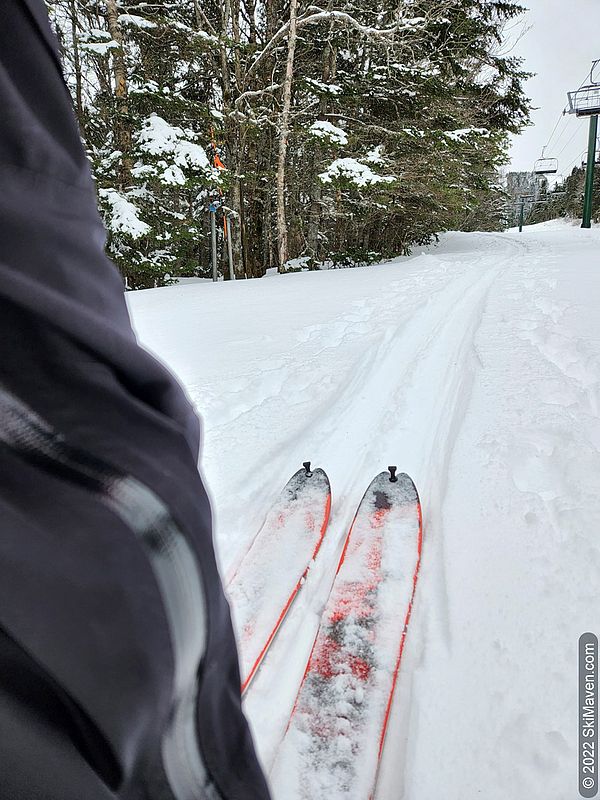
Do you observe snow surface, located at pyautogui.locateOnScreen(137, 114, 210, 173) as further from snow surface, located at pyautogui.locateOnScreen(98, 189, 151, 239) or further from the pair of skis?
the pair of skis

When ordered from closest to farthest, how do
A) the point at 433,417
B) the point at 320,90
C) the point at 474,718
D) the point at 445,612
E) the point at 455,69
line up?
1. the point at 474,718
2. the point at 445,612
3. the point at 433,417
4. the point at 320,90
5. the point at 455,69

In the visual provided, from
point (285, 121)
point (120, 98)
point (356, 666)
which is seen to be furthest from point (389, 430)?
point (285, 121)

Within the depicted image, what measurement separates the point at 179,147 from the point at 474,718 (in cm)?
999

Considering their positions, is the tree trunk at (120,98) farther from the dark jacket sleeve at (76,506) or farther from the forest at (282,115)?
the dark jacket sleeve at (76,506)

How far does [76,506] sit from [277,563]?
1.89m

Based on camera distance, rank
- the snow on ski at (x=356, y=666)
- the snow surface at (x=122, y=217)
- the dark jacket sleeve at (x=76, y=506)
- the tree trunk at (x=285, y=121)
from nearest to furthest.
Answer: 1. the dark jacket sleeve at (x=76, y=506)
2. the snow on ski at (x=356, y=666)
3. the snow surface at (x=122, y=217)
4. the tree trunk at (x=285, y=121)

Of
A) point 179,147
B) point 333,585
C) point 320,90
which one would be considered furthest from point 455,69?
point 333,585

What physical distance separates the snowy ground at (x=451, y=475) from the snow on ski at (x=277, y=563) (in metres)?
0.06

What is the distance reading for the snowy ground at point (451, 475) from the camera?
4.75ft

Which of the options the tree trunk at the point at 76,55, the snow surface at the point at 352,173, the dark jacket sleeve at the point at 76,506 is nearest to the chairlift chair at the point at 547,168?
the snow surface at the point at 352,173

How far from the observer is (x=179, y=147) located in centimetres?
927

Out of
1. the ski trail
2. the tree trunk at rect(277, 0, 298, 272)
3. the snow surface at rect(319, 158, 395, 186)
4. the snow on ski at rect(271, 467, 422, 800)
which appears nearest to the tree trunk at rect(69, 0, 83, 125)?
the tree trunk at rect(277, 0, 298, 272)

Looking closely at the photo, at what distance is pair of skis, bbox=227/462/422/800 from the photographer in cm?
147

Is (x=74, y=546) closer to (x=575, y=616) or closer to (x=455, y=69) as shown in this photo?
(x=575, y=616)
